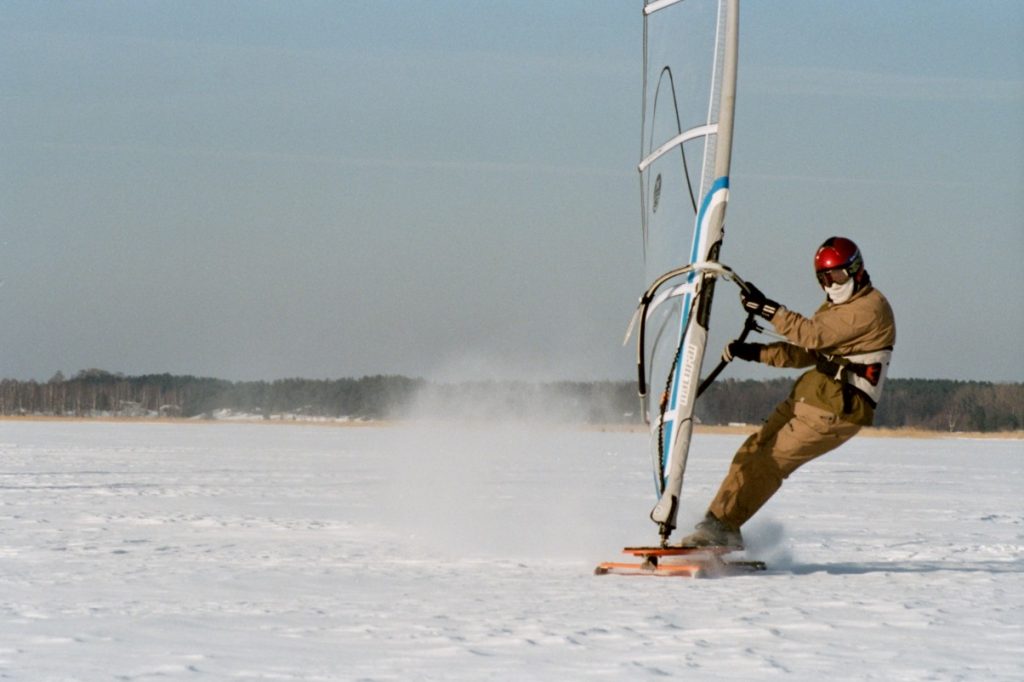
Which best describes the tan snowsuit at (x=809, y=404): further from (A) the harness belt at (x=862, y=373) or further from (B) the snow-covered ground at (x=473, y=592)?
(B) the snow-covered ground at (x=473, y=592)

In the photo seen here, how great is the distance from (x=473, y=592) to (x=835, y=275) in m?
2.33

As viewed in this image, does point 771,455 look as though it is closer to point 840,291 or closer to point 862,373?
point 862,373

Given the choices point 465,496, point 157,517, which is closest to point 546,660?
point 157,517

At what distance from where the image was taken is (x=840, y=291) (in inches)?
267

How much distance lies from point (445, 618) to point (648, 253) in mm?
3090

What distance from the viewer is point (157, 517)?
10430 millimetres

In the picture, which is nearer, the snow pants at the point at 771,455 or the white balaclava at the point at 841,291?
the white balaclava at the point at 841,291

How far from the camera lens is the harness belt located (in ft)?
22.2

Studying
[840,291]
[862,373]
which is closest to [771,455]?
[862,373]

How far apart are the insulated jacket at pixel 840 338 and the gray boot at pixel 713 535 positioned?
76 centimetres

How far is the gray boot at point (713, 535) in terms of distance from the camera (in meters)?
7.01

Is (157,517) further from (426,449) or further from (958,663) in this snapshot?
(426,449)

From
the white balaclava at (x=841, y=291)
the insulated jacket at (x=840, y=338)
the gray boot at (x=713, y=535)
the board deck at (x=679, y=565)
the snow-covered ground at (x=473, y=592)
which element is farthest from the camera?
the gray boot at (x=713, y=535)

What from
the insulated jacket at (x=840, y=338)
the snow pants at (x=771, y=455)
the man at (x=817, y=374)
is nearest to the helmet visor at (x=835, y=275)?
the man at (x=817, y=374)
